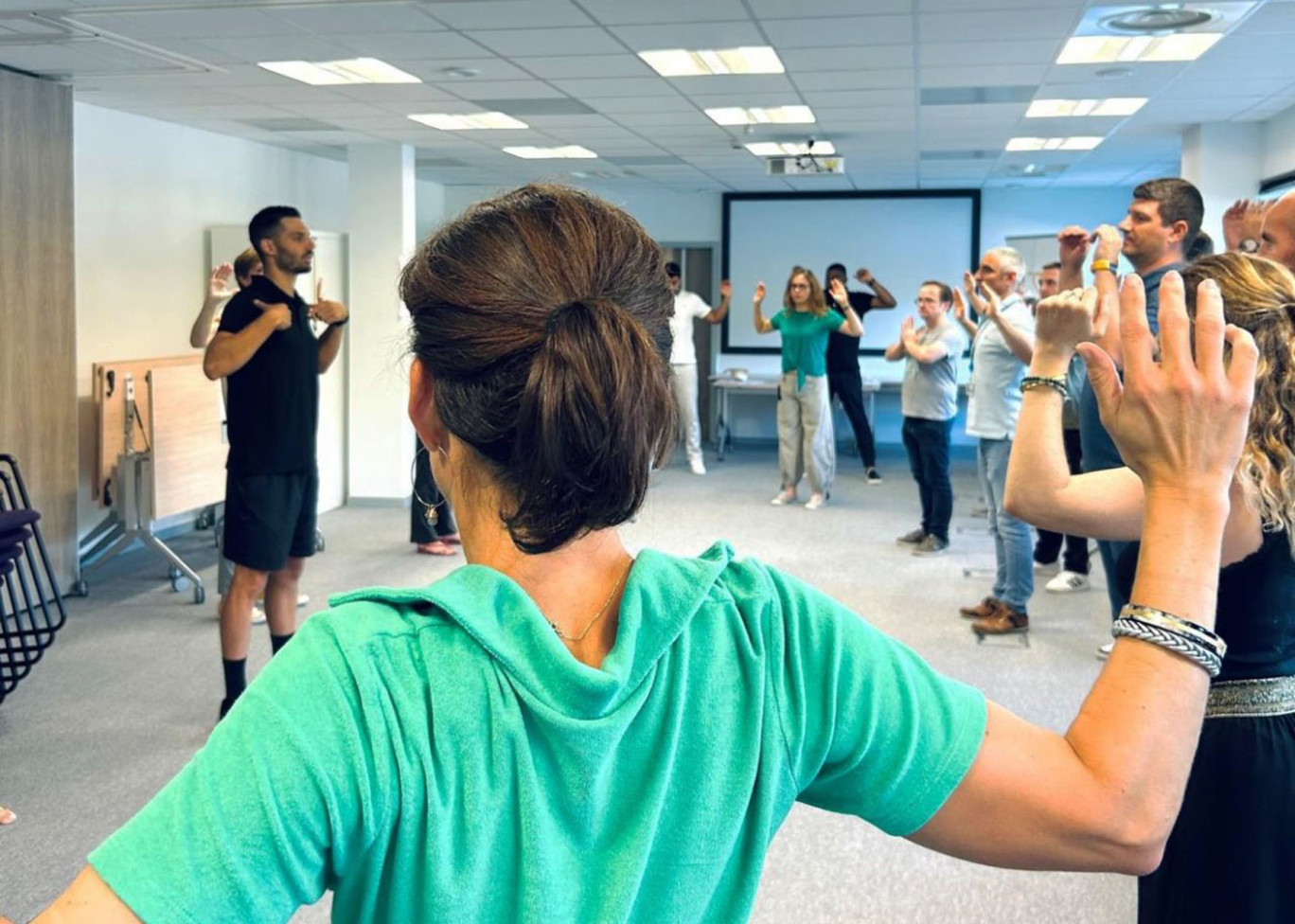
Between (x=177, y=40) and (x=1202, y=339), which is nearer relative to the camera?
(x=1202, y=339)

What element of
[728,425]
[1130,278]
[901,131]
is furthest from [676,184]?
[1130,278]

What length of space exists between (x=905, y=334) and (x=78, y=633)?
4318mm

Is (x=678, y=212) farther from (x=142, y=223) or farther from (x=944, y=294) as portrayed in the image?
(x=142, y=223)

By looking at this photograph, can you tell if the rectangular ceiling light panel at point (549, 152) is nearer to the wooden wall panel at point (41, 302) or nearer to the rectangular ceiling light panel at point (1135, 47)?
the wooden wall panel at point (41, 302)

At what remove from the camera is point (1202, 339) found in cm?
74

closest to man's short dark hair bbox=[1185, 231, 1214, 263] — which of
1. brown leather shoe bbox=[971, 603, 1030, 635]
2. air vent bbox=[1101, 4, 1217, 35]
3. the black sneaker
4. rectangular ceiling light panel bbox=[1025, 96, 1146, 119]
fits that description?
air vent bbox=[1101, 4, 1217, 35]

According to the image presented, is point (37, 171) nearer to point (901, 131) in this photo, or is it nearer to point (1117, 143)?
point (901, 131)

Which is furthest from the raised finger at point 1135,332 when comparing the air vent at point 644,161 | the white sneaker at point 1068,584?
the air vent at point 644,161

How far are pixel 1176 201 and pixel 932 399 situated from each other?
9.51 feet

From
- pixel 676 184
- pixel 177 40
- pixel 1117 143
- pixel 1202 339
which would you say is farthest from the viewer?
pixel 676 184

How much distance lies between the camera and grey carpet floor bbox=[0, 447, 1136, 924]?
3.01 metres

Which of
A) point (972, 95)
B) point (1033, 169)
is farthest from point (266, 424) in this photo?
point (1033, 169)

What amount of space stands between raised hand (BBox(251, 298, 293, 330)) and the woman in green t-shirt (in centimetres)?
474

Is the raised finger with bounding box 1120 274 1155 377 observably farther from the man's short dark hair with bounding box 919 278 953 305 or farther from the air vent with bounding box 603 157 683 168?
the air vent with bounding box 603 157 683 168
